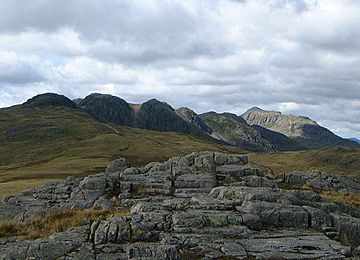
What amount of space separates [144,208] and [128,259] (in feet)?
24.5

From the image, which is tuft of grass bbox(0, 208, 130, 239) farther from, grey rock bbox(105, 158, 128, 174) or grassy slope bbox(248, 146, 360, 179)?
grassy slope bbox(248, 146, 360, 179)

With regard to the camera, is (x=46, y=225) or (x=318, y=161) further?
(x=318, y=161)

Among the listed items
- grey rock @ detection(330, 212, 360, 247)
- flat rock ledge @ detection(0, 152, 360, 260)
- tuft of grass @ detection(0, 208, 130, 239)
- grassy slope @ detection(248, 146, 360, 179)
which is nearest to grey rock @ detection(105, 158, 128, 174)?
flat rock ledge @ detection(0, 152, 360, 260)

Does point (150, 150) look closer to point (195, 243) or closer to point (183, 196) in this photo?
point (183, 196)

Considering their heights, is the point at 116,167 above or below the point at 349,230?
above

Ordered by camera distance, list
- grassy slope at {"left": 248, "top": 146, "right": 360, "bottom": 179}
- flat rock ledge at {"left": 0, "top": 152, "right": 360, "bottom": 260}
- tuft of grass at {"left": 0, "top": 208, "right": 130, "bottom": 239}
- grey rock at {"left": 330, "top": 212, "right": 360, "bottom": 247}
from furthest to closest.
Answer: grassy slope at {"left": 248, "top": 146, "right": 360, "bottom": 179}, grey rock at {"left": 330, "top": 212, "right": 360, "bottom": 247}, tuft of grass at {"left": 0, "top": 208, "right": 130, "bottom": 239}, flat rock ledge at {"left": 0, "top": 152, "right": 360, "bottom": 260}

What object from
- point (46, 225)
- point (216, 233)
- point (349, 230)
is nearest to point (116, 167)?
point (46, 225)

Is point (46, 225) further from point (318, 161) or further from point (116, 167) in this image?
point (318, 161)

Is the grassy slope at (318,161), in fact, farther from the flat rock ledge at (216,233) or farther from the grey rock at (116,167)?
the flat rock ledge at (216,233)

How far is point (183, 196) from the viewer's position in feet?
125

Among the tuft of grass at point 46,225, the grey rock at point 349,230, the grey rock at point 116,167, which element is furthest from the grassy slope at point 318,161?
the tuft of grass at point 46,225

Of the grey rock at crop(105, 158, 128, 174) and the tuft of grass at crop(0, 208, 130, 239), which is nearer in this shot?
the tuft of grass at crop(0, 208, 130, 239)

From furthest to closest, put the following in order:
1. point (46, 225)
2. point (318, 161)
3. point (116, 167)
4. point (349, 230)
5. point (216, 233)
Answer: point (318, 161)
point (116, 167)
point (46, 225)
point (349, 230)
point (216, 233)

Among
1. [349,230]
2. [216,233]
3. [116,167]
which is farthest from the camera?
[116,167]
